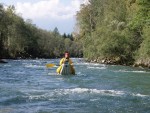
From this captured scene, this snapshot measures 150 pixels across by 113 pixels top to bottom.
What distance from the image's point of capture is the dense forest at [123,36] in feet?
151

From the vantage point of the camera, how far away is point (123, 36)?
54.2 metres

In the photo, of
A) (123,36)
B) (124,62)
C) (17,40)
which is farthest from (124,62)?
(17,40)

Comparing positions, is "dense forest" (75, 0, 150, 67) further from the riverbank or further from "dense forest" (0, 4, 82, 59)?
"dense forest" (0, 4, 82, 59)

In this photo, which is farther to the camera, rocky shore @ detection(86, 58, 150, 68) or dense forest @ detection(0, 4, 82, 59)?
dense forest @ detection(0, 4, 82, 59)

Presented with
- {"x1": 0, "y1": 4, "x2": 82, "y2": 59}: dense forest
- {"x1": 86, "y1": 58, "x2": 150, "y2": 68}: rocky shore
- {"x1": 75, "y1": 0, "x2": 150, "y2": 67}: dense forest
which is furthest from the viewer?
{"x1": 0, "y1": 4, "x2": 82, "y2": 59}: dense forest

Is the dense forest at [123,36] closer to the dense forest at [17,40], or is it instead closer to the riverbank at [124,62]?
the riverbank at [124,62]

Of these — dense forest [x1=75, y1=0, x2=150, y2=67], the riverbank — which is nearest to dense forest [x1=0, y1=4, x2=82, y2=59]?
dense forest [x1=75, y1=0, x2=150, y2=67]

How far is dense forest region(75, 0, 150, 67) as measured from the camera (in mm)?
46031

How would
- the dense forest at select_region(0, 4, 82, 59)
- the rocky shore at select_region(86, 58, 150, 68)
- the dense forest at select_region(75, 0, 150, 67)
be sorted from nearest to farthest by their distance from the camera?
the rocky shore at select_region(86, 58, 150, 68) < the dense forest at select_region(75, 0, 150, 67) < the dense forest at select_region(0, 4, 82, 59)

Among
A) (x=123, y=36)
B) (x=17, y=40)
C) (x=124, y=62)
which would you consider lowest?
(x=124, y=62)

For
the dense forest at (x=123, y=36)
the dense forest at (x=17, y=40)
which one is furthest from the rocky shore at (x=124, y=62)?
the dense forest at (x=17, y=40)

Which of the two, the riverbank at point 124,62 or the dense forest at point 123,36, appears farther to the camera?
the dense forest at point 123,36

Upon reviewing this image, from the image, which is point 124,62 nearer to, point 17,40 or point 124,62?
point 124,62

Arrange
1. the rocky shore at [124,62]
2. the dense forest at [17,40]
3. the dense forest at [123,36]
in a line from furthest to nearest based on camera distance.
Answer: the dense forest at [17,40], the dense forest at [123,36], the rocky shore at [124,62]
